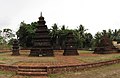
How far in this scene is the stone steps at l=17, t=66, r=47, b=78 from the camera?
14242mm

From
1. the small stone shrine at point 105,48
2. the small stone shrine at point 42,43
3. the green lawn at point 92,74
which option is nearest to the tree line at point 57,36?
the small stone shrine at point 105,48

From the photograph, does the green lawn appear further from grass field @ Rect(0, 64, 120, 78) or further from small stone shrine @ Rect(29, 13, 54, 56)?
small stone shrine @ Rect(29, 13, 54, 56)

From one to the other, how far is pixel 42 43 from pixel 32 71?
32.5ft

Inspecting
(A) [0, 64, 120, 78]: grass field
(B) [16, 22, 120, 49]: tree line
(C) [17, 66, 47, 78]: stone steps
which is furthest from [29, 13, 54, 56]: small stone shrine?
(B) [16, 22, 120, 49]: tree line

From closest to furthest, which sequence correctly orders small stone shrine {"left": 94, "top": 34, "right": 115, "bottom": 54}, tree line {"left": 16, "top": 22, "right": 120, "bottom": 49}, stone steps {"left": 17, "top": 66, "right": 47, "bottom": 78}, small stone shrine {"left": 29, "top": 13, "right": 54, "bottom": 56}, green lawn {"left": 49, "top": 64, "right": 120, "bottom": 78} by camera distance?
green lawn {"left": 49, "top": 64, "right": 120, "bottom": 78} < stone steps {"left": 17, "top": 66, "right": 47, "bottom": 78} < small stone shrine {"left": 29, "top": 13, "right": 54, "bottom": 56} < small stone shrine {"left": 94, "top": 34, "right": 115, "bottom": 54} < tree line {"left": 16, "top": 22, "right": 120, "bottom": 49}

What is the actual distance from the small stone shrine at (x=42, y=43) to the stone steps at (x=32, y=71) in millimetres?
8846

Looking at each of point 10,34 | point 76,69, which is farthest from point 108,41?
point 10,34

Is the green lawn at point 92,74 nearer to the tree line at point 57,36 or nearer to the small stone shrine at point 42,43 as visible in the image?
the small stone shrine at point 42,43

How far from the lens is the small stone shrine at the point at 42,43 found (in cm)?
2386

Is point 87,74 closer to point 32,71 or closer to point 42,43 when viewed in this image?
point 32,71

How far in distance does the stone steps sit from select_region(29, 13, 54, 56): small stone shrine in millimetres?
8846

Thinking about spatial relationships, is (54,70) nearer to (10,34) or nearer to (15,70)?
(15,70)

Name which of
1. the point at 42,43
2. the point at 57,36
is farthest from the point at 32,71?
the point at 57,36

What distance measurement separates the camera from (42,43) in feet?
79.9
